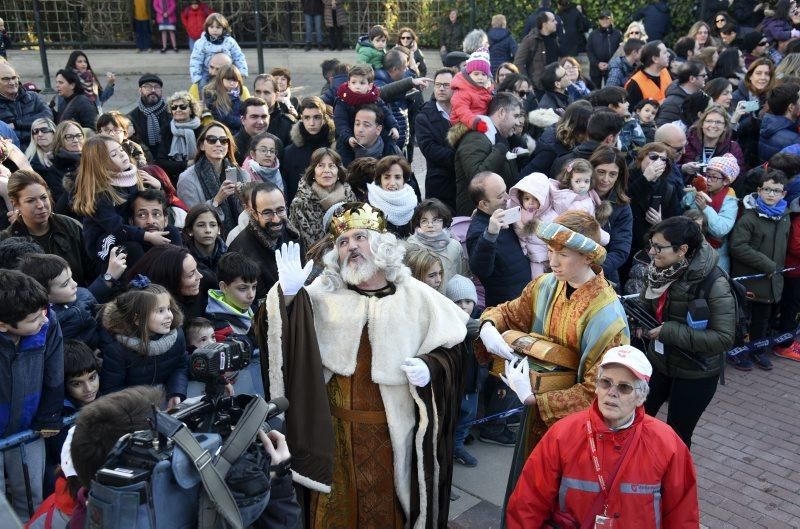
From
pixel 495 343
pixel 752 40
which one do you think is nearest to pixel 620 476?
pixel 495 343

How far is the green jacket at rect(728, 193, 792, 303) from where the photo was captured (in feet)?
22.9

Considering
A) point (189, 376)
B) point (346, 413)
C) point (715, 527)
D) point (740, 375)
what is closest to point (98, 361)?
point (189, 376)

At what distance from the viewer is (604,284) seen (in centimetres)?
402

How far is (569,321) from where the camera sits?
158 inches

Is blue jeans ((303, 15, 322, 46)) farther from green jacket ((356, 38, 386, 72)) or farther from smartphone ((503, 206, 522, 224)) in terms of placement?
smartphone ((503, 206, 522, 224))

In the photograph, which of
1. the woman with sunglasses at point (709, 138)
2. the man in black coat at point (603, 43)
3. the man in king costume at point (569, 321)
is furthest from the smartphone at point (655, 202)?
the man in black coat at point (603, 43)

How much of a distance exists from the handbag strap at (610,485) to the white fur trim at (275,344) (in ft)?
4.73

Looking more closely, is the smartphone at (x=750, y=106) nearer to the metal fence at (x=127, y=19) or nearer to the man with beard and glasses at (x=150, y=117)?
the man with beard and glasses at (x=150, y=117)

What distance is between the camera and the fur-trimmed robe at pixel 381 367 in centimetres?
395

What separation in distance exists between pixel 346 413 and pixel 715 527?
2337 mm

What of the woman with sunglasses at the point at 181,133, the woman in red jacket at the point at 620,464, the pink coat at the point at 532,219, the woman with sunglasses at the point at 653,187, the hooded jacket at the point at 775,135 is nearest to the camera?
the woman in red jacket at the point at 620,464

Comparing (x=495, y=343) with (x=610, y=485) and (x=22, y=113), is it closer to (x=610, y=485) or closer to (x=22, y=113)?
(x=610, y=485)

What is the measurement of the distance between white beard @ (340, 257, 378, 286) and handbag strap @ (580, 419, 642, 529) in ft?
4.44

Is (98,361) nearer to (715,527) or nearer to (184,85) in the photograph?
(715,527)
